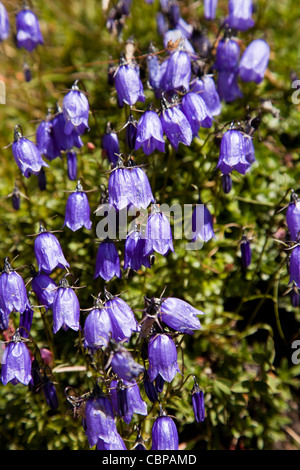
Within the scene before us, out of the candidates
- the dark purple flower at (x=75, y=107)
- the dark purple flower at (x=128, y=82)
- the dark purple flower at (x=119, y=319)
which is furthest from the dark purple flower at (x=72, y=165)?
the dark purple flower at (x=119, y=319)

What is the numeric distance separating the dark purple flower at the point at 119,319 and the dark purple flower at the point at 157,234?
300mm

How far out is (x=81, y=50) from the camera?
196 inches

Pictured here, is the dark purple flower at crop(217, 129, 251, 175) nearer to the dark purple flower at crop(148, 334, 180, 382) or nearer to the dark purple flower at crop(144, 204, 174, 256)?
the dark purple flower at crop(144, 204, 174, 256)

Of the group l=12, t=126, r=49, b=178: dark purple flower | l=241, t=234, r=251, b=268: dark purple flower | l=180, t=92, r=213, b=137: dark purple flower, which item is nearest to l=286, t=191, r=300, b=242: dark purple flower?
l=241, t=234, r=251, b=268: dark purple flower

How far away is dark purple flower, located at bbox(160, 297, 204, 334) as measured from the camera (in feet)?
7.41

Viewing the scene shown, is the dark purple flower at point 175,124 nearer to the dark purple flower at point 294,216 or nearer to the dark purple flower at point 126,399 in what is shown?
the dark purple flower at point 294,216

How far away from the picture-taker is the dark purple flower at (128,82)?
8.92ft

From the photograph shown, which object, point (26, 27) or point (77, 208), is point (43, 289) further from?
point (26, 27)

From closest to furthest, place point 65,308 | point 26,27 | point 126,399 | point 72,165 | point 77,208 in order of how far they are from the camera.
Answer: point 126,399 < point 65,308 < point 77,208 < point 72,165 < point 26,27

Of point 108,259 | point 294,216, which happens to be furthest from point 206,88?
point 108,259

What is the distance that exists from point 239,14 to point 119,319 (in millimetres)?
2526

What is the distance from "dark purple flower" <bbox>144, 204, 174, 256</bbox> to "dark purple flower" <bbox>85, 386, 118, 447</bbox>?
0.73 meters

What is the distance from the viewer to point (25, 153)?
110 inches
